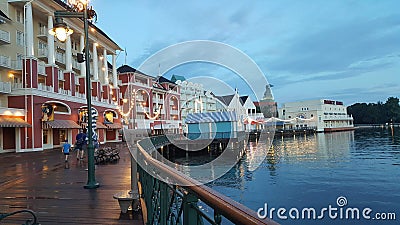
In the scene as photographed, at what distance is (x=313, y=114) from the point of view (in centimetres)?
9625

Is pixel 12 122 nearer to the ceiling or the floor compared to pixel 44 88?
nearer to the floor

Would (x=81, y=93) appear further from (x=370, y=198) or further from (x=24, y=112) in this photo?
(x=370, y=198)

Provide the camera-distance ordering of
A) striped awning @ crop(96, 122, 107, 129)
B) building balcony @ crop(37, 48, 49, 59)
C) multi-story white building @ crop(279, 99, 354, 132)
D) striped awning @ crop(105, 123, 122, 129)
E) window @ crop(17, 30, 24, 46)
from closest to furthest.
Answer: window @ crop(17, 30, 24, 46) < building balcony @ crop(37, 48, 49, 59) < striped awning @ crop(96, 122, 107, 129) < striped awning @ crop(105, 123, 122, 129) < multi-story white building @ crop(279, 99, 354, 132)

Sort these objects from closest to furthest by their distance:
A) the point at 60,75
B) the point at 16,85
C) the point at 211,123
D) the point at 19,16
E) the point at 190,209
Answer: the point at 190,209, the point at 16,85, the point at 19,16, the point at 60,75, the point at 211,123

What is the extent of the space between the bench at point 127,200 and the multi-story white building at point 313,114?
295 feet

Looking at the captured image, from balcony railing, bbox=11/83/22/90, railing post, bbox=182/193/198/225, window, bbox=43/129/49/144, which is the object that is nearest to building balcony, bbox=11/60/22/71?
balcony railing, bbox=11/83/22/90

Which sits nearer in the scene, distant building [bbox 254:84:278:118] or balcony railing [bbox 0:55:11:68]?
distant building [bbox 254:84:278:118]

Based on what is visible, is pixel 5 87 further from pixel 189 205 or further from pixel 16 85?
pixel 189 205

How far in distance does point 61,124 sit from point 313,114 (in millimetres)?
81906

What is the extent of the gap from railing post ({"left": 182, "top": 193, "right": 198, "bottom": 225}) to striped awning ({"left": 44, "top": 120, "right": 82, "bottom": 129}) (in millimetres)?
28661

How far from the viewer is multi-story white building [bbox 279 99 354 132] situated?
95.6m

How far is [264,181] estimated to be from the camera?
19.2 m

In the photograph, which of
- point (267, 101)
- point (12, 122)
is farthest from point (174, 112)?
point (267, 101)

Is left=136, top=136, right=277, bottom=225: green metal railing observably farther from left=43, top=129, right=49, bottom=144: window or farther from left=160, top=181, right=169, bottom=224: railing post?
left=43, top=129, right=49, bottom=144: window
